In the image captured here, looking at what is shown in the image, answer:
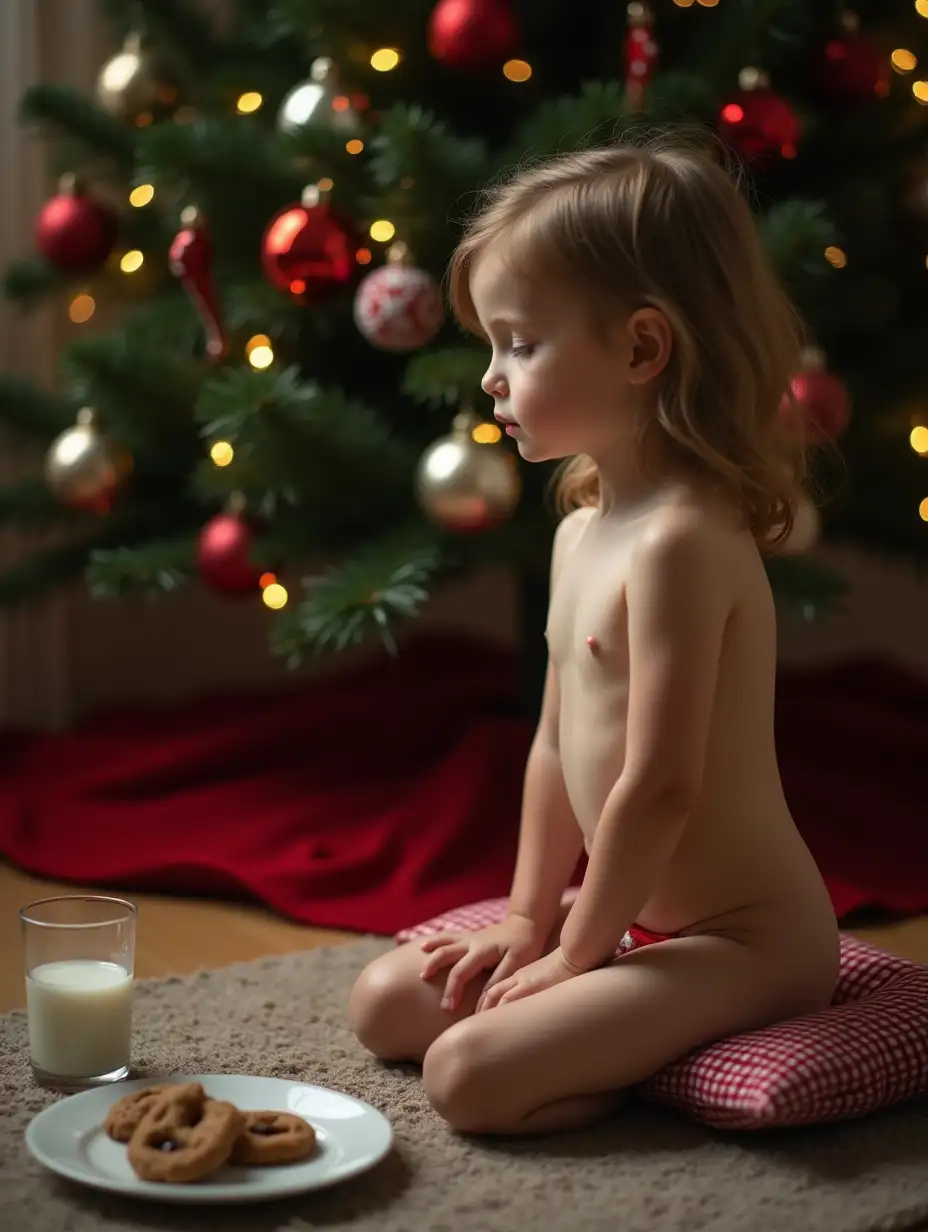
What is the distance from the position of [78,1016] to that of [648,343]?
604mm

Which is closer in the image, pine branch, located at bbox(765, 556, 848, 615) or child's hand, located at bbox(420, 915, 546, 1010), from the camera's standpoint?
child's hand, located at bbox(420, 915, 546, 1010)

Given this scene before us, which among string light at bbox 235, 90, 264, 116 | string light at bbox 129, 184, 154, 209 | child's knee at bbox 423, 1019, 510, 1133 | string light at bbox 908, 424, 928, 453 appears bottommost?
child's knee at bbox 423, 1019, 510, 1133

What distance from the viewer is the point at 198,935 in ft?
4.99

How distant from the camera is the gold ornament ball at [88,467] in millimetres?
1855

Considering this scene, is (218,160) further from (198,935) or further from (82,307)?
(198,935)

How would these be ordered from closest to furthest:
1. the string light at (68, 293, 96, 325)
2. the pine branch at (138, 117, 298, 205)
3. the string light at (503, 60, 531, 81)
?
the pine branch at (138, 117, 298, 205) → the string light at (503, 60, 531, 81) → the string light at (68, 293, 96, 325)

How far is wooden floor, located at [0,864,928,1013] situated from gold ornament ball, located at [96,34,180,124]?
94 centimetres

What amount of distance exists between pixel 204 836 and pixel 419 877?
27 cm

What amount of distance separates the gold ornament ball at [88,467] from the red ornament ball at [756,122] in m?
0.79

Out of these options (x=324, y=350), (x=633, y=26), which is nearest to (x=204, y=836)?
(x=324, y=350)

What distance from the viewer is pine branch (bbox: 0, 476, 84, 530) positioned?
2090 millimetres

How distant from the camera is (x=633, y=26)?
5.48 feet

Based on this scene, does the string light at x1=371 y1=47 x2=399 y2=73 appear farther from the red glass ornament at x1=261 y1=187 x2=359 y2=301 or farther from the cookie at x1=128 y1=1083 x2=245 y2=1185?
the cookie at x1=128 y1=1083 x2=245 y2=1185

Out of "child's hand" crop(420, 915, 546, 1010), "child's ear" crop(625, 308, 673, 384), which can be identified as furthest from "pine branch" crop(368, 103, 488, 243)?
"child's hand" crop(420, 915, 546, 1010)
